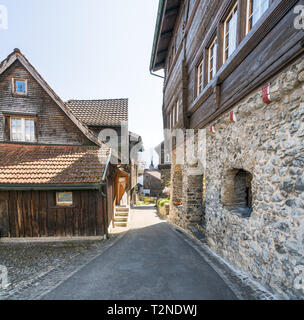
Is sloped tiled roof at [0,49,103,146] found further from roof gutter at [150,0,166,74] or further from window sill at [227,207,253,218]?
roof gutter at [150,0,166,74]

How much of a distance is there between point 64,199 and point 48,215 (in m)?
0.83

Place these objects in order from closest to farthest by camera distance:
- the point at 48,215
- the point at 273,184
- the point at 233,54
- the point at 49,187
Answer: the point at 273,184
the point at 233,54
the point at 49,187
the point at 48,215

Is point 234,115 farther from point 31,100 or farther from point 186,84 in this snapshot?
point 31,100

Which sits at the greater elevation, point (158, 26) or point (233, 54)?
point (158, 26)

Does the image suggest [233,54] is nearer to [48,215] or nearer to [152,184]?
[48,215]

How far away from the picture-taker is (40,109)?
25.6ft

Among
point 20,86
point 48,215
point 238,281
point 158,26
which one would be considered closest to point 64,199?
point 48,215

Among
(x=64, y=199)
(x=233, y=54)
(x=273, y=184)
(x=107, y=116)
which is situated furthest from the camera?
(x=107, y=116)

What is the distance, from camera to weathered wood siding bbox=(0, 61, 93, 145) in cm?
769

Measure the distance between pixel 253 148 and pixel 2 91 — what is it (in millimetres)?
10503

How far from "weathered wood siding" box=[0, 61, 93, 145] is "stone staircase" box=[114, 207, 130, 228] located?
453cm

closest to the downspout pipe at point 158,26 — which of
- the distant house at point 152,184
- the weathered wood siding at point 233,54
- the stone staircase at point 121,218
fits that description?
the weathered wood siding at point 233,54

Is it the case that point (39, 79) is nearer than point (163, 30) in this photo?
Yes

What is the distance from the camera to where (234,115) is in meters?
3.97
